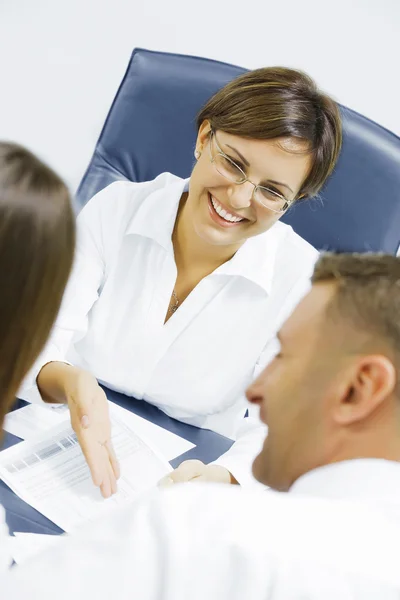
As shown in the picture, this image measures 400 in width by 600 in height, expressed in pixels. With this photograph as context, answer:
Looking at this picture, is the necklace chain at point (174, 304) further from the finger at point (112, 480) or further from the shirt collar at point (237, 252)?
the finger at point (112, 480)

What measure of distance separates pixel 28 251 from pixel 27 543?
0.44 meters

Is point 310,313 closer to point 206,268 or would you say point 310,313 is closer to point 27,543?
point 27,543

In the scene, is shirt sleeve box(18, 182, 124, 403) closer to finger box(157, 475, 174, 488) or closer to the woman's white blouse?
the woman's white blouse

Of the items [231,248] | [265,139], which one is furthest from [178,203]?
[265,139]

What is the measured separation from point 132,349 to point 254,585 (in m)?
0.82

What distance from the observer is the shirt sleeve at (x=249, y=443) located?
40.4 inches

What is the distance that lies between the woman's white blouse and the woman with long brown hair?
61 cm

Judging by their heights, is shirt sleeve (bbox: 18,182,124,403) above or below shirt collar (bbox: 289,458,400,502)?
below

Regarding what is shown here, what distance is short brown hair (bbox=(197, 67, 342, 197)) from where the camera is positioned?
1065 mm

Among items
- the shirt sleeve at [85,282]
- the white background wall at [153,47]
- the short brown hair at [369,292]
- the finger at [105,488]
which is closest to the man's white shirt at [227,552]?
the short brown hair at [369,292]

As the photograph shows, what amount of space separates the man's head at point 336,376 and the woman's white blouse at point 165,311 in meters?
0.56

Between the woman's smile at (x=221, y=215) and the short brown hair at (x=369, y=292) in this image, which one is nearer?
the short brown hair at (x=369, y=292)

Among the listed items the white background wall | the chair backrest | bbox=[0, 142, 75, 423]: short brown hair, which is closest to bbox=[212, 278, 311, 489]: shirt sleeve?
the chair backrest

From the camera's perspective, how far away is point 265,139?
1065 millimetres
